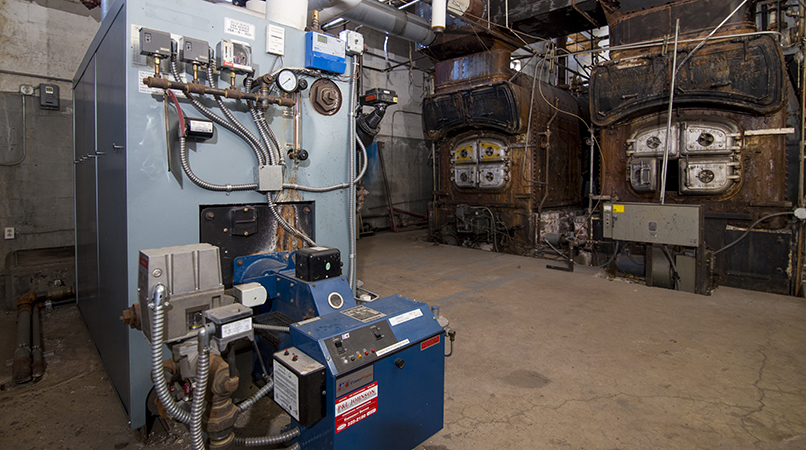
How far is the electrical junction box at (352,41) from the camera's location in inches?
90.5

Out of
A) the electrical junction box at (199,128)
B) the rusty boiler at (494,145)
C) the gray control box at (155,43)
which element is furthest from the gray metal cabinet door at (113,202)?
the rusty boiler at (494,145)

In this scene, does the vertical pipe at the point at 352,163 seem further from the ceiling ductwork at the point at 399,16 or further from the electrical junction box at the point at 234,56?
the ceiling ductwork at the point at 399,16

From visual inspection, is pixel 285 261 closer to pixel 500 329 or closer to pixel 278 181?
pixel 278 181

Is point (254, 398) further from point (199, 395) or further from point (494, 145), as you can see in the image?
point (494, 145)

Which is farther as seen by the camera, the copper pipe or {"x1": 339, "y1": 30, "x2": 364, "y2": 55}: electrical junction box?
{"x1": 339, "y1": 30, "x2": 364, "y2": 55}: electrical junction box

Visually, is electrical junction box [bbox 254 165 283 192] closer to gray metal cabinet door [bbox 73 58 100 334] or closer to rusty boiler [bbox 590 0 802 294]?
gray metal cabinet door [bbox 73 58 100 334]

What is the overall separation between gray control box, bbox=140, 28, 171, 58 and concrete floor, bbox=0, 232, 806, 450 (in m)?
1.69

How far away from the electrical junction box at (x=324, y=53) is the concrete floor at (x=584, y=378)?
1.85 metres

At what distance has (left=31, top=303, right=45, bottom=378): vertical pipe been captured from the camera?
7.54 ft

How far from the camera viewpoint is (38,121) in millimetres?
4168

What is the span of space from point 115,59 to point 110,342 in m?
1.46


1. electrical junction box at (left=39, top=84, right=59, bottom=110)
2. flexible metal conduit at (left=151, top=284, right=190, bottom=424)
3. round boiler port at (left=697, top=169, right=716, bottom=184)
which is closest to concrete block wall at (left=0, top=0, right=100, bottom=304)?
electrical junction box at (left=39, top=84, right=59, bottom=110)

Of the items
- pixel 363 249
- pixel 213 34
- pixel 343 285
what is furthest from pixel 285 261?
pixel 363 249

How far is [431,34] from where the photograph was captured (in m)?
6.09
